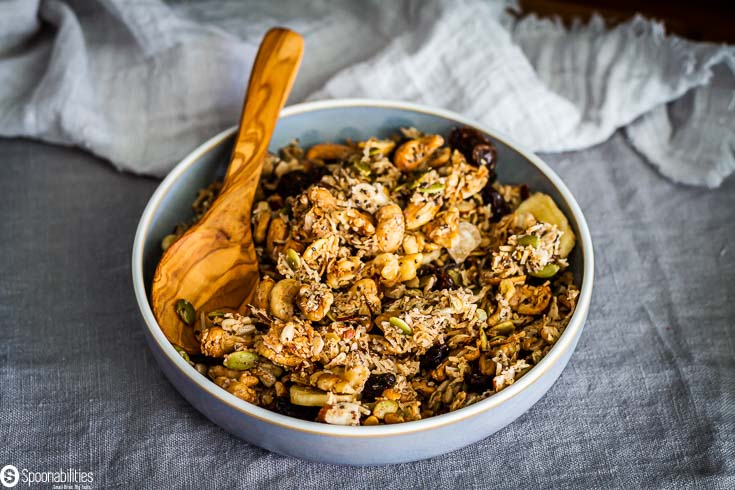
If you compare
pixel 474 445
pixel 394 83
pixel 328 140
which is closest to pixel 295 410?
pixel 474 445

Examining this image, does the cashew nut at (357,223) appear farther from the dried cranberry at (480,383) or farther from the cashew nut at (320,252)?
the dried cranberry at (480,383)

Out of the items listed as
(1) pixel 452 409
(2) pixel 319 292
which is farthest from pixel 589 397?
(2) pixel 319 292

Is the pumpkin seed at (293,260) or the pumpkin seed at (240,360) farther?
the pumpkin seed at (293,260)

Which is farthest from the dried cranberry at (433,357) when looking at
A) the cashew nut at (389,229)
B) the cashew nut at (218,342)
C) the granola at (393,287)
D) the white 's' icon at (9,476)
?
the white 's' icon at (9,476)

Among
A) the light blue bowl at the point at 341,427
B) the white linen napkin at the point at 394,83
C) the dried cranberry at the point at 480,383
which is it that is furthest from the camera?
the white linen napkin at the point at 394,83

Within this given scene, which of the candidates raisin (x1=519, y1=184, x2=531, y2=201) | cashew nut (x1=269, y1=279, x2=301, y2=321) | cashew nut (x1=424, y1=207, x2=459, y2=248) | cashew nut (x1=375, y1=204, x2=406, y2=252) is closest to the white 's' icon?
cashew nut (x1=269, y1=279, x2=301, y2=321)

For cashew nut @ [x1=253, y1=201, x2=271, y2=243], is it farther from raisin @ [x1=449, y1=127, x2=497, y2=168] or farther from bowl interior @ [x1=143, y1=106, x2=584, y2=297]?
raisin @ [x1=449, y1=127, x2=497, y2=168]

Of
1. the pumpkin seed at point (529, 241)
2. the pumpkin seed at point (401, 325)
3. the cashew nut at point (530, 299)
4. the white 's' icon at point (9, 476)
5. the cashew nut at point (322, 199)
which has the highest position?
the cashew nut at point (322, 199)

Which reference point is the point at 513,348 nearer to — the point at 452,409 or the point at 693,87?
the point at 452,409
